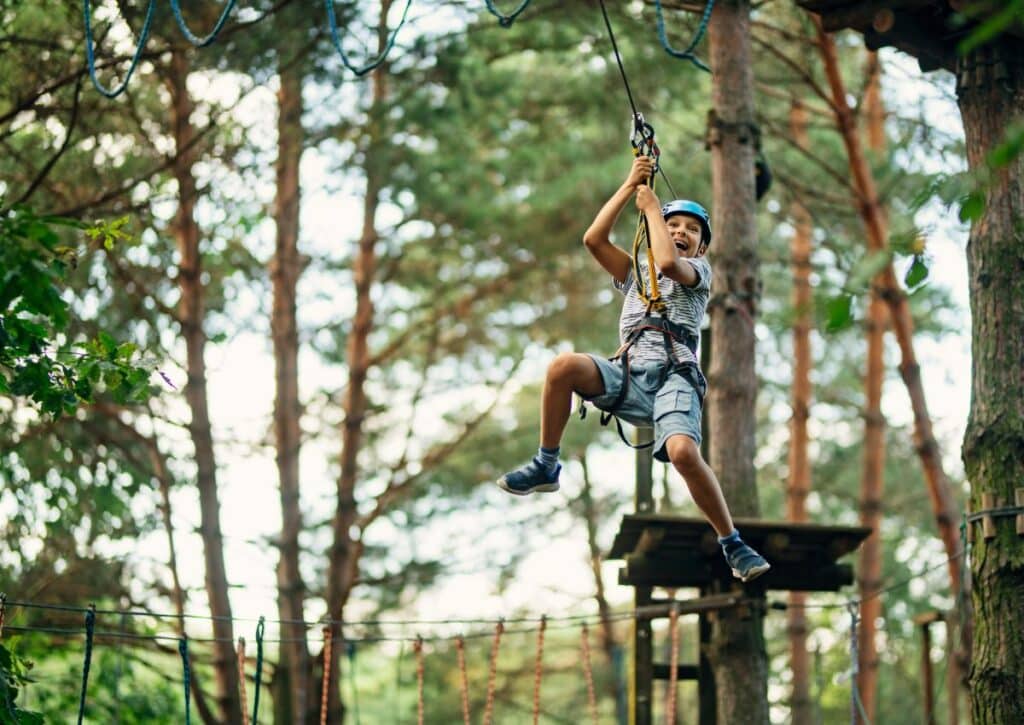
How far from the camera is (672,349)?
547 centimetres

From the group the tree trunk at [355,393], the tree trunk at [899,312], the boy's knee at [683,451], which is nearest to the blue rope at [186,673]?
the boy's knee at [683,451]

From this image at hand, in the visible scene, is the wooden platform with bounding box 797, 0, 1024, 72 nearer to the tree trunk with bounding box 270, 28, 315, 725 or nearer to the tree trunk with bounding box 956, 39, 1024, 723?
the tree trunk with bounding box 956, 39, 1024, 723

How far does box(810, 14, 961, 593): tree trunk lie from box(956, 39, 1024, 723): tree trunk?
18.3ft

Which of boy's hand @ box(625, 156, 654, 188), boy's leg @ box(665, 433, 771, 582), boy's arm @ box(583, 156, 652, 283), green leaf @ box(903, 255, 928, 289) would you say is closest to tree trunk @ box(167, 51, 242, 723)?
boy's arm @ box(583, 156, 652, 283)

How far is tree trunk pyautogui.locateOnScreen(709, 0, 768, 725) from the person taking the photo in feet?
26.9

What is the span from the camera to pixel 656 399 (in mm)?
5426

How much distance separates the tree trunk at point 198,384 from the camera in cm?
1209

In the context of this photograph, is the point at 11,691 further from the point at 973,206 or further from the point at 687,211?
the point at 973,206

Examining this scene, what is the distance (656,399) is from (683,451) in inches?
11.3

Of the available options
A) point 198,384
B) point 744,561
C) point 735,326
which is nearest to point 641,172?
point 744,561

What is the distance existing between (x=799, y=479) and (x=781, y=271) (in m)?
3.19

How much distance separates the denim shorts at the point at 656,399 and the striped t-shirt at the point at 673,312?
0.18 ft

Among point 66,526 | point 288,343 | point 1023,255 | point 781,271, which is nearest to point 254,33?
point 288,343

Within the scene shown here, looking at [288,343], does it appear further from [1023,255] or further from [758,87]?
[1023,255]
